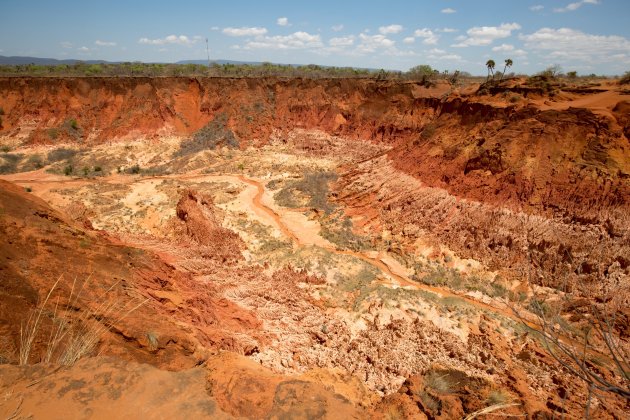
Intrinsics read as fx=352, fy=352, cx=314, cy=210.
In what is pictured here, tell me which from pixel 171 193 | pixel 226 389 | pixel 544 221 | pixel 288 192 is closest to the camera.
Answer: pixel 226 389

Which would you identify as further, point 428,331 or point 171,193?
point 171,193

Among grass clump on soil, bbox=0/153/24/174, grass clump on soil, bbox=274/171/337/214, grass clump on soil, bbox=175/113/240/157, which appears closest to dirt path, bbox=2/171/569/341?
grass clump on soil, bbox=274/171/337/214

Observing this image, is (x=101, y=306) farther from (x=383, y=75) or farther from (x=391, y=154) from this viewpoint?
(x=383, y=75)

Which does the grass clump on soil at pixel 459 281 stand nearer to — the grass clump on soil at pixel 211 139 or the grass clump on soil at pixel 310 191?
the grass clump on soil at pixel 310 191

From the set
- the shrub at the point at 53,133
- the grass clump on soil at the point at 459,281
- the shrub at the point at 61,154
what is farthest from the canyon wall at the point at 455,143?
the shrub at the point at 61,154

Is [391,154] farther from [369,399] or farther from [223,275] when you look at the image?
[369,399]

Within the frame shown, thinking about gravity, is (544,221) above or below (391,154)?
below

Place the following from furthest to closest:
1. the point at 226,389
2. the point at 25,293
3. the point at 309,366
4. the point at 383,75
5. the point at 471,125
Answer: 1. the point at 383,75
2. the point at 471,125
3. the point at 309,366
4. the point at 25,293
5. the point at 226,389

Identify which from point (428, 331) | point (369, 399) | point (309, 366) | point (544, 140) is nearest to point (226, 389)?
point (369, 399)

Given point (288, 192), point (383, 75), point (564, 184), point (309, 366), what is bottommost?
point (309, 366)
